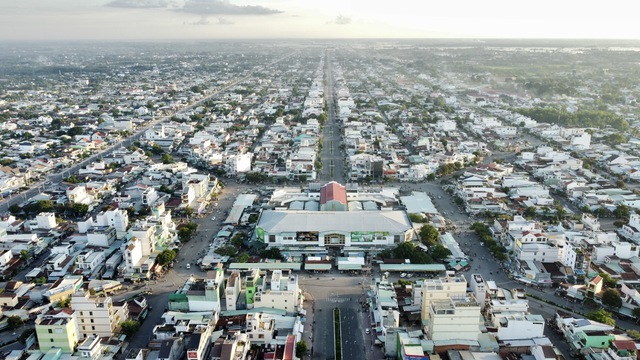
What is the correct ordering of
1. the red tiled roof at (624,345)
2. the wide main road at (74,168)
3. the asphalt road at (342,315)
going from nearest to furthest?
the red tiled roof at (624,345) < the asphalt road at (342,315) < the wide main road at (74,168)

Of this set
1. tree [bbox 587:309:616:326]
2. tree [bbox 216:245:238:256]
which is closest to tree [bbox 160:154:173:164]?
tree [bbox 216:245:238:256]

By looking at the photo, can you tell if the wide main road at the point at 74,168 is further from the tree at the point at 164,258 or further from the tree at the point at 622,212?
the tree at the point at 622,212

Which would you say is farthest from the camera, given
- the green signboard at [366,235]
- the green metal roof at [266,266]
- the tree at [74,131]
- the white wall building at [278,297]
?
the tree at [74,131]

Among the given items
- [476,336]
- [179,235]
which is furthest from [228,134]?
[476,336]

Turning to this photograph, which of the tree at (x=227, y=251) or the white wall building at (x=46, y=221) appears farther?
the white wall building at (x=46, y=221)

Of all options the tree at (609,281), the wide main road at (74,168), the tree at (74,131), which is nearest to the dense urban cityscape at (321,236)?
the tree at (609,281)

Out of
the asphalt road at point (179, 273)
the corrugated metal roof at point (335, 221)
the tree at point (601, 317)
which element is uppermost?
the corrugated metal roof at point (335, 221)

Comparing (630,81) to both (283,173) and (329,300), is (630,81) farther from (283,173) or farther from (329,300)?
(329,300)
